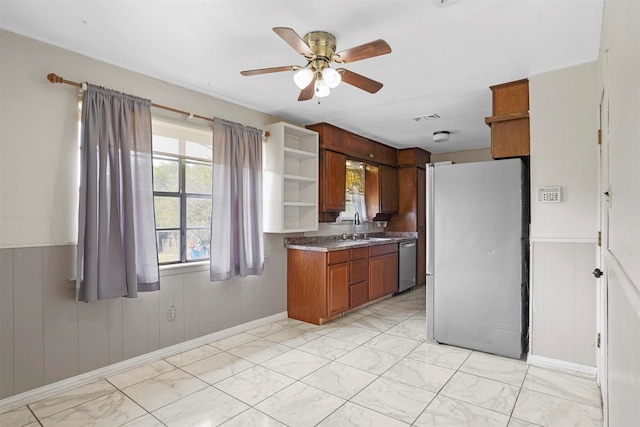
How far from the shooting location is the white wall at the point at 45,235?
7.60 ft

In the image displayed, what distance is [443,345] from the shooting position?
3.43m

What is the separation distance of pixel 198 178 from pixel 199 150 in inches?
11.3

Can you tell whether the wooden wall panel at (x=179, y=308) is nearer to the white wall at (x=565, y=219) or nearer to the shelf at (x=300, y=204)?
the shelf at (x=300, y=204)

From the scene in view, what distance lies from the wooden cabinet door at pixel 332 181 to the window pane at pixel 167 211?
1854 mm

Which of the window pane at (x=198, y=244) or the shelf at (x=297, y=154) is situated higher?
the shelf at (x=297, y=154)

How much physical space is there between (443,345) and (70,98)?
12.8 ft

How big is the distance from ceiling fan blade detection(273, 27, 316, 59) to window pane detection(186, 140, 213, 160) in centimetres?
177

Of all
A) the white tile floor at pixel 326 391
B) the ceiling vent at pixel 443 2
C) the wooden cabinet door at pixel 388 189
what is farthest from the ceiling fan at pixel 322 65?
the wooden cabinet door at pixel 388 189

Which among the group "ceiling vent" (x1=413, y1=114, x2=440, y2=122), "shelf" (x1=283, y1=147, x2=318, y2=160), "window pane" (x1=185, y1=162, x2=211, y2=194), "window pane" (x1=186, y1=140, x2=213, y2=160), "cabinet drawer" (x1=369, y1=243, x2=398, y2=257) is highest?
"ceiling vent" (x1=413, y1=114, x2=440, y2=122)

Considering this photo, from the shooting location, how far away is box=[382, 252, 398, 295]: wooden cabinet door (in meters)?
5.16

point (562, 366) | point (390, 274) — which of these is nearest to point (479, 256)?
point (562, 366)

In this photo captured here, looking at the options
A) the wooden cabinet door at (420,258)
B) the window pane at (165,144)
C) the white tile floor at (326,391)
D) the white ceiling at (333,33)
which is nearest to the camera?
the white ceiling at (333,33)

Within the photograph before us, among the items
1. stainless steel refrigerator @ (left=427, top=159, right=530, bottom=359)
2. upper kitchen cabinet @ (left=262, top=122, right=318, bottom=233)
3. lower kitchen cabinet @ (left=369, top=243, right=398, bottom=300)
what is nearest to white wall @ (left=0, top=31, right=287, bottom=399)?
upper kitchen cabinet @ (left=262, top=122, right=318, bottom=233)

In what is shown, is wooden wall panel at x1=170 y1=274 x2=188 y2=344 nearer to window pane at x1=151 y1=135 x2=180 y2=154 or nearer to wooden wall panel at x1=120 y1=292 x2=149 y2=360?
wooden wall panel at x1=120 y1=292 x2=149 y2=360
